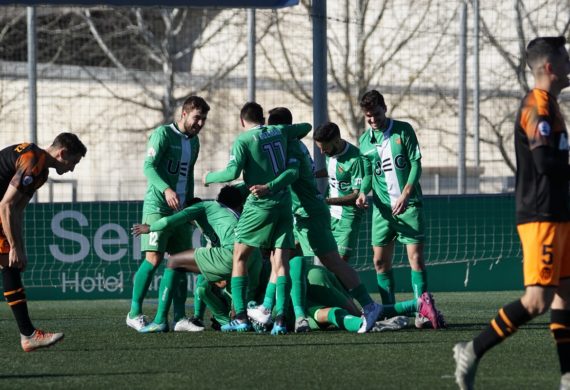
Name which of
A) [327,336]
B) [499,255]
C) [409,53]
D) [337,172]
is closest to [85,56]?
[409,53]

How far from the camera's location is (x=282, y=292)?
9672mm

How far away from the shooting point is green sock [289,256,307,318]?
984 cm

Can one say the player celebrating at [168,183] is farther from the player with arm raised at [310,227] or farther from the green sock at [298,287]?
the green sock at [298,287]

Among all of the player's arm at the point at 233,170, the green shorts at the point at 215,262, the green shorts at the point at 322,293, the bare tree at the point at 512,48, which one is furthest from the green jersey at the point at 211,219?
the bare tree at the point at 512,48

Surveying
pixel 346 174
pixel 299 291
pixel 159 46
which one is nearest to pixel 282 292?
pixel 299 291

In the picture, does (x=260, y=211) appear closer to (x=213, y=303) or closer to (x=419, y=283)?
(x=213, y=303)

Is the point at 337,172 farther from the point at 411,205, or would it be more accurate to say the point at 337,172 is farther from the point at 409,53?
the point at 409,53

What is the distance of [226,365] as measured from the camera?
303 inches

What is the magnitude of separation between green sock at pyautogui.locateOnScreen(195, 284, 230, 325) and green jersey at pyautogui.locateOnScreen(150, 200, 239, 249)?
1.39ft

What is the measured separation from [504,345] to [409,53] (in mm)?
15711

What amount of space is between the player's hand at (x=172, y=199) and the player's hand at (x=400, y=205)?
1.87 meters

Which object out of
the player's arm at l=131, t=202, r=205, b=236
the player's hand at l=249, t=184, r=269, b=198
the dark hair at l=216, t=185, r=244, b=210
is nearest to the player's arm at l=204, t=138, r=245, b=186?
the player's hand at l=249, t=184, r=269, b=198

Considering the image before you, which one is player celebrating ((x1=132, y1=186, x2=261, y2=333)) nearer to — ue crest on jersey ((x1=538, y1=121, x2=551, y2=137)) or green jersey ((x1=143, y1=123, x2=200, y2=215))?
green jersey ((x1=143, y1=123, x2=200, y2=215))

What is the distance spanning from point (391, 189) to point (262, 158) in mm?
1367
